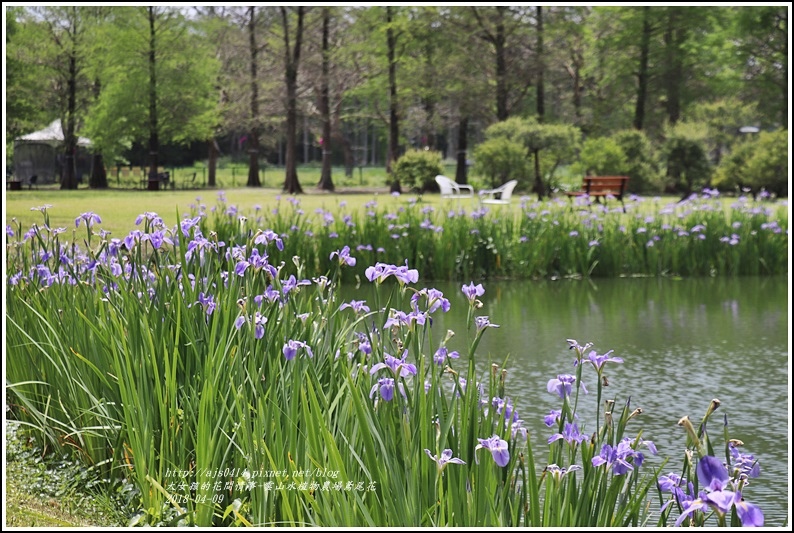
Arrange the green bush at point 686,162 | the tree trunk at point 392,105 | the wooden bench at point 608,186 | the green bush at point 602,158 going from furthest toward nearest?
the green bush at point 686,162
the green bush at point 602,158
the tree trunk at point 392,105
the wooden bench at point 608,186

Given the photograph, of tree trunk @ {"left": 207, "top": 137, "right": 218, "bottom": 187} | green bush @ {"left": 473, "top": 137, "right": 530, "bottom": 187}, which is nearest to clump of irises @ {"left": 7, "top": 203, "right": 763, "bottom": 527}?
tree trunk @ {"left": 207, "top": 137, "right": 218, "bottom": 187}

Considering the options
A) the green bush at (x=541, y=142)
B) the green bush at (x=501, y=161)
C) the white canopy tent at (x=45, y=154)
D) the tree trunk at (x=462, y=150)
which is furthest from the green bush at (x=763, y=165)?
the white canopy tent at (x=45, y=154)

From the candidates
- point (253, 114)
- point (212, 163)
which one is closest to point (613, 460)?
point (212, 163)

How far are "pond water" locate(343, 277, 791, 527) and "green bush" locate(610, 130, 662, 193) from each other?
1210 centimetres

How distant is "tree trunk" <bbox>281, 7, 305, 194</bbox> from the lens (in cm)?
1420

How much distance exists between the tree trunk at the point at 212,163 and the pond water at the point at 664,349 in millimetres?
1932

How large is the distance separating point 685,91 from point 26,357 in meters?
24.9

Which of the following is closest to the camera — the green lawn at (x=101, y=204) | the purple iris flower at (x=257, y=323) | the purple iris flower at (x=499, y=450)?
the purple iris flower at (x=499, y=450)

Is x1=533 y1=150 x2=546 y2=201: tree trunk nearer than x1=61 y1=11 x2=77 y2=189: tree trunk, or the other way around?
x1=61 y1=11 x2=77 y2=189: tree trunk

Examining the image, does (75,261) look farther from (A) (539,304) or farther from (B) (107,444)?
(A) (539,304)

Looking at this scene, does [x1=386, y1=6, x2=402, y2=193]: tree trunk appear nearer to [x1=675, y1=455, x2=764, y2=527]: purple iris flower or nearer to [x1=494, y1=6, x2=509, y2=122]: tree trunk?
[x1=494, y1=6, x2=509, y2=122]: tree trunk

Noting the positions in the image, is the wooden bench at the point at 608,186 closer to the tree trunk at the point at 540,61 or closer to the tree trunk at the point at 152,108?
the tree trunk at the point at 540,61

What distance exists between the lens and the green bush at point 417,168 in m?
19.2

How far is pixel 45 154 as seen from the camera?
7.42 meters
